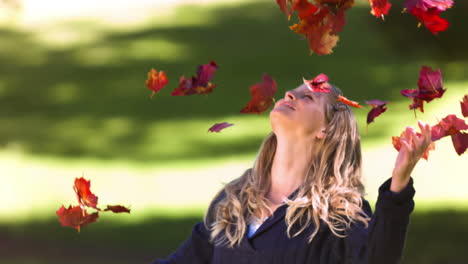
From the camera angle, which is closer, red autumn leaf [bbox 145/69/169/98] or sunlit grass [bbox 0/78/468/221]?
red autumn leaf [bbox 145/69/169/98]

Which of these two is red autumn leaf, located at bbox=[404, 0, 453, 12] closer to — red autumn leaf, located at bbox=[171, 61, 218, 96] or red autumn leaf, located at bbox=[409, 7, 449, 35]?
red autumn leaf, located at bbox=[409, 7, 449, 35]

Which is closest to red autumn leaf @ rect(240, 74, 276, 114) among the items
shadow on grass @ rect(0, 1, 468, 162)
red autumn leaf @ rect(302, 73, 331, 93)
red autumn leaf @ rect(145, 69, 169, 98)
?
red autumn leaf @ rect(302, 73, 331, 93)

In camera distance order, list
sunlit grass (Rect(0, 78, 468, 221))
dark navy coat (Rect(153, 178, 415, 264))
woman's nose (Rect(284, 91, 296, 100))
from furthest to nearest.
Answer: sunlit grass (Rect(0, 78, 468, 221)) < woman's nose (Rect(284, 91, 296, 100)) < dark navy coat (Rect(153, 178, 415, 264))

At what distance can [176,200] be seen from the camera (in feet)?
21.8

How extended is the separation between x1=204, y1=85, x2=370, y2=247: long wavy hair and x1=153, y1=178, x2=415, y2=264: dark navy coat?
27 millimetres

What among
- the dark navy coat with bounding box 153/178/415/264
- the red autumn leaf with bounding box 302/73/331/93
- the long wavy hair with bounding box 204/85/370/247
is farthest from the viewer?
the long wavy hair with bounding box 204/85/370/247

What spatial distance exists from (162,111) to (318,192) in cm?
545

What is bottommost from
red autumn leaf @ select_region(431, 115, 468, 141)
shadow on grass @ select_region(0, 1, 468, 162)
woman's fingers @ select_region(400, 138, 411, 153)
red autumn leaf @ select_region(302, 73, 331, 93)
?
woman's fingers @ select_region(400, 138, 411, 153)

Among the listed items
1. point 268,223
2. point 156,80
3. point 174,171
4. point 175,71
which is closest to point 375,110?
point 268,223

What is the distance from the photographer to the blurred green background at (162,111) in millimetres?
6129

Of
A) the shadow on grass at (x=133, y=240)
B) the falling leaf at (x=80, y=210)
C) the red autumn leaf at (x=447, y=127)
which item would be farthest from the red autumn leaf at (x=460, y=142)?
the shadow on grass at (x=133, y=240)

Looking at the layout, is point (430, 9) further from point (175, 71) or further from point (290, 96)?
point (175, 71)

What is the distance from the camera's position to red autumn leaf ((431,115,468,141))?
2289mm

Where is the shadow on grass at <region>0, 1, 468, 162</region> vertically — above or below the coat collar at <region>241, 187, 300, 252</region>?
above
